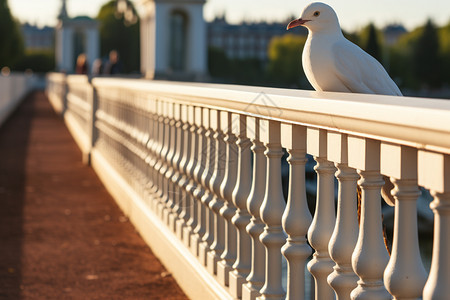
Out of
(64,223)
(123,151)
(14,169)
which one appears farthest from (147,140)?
(14,169)

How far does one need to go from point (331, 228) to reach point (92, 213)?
22.0 feet

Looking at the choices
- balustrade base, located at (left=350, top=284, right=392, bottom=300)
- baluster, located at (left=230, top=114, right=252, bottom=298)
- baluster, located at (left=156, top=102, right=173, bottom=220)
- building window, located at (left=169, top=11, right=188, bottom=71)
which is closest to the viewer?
balustrade base, located at (left=350, top=284, right=392, bottom=300)

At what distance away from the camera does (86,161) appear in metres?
15.4

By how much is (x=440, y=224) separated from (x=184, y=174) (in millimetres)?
3885

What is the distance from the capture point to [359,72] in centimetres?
369

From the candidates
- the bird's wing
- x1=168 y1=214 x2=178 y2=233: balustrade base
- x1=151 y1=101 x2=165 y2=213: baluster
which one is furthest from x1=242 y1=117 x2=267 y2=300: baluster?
x1=151 y1=101 x2=165 y2=213: baluster

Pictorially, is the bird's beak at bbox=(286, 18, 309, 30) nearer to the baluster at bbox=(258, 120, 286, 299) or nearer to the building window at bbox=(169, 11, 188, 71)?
the baluster at bbox=(258, 120, 286, 299)

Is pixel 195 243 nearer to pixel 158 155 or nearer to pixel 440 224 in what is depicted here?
pixel 158 155

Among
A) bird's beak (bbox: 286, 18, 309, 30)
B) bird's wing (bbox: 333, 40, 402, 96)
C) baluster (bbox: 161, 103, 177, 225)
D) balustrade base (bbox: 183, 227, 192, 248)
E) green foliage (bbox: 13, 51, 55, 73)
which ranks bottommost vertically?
balustrade base (bbox: 183, 227, 192, 248)

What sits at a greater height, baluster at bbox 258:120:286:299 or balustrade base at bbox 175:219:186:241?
baluster at bbox 258:120:286:299

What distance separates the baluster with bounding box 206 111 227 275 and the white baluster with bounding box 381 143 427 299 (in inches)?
92.3

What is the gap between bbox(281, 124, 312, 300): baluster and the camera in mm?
3443

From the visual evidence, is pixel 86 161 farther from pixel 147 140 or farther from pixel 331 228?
pixel 331 228

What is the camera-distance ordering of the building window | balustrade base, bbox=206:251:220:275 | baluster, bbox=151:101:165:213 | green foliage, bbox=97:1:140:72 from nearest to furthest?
balustrade base, bbox=206:251:220:275
baluster, bbox=151:101:165:213
the building window
green foliage, bbox=97:1:140:72
